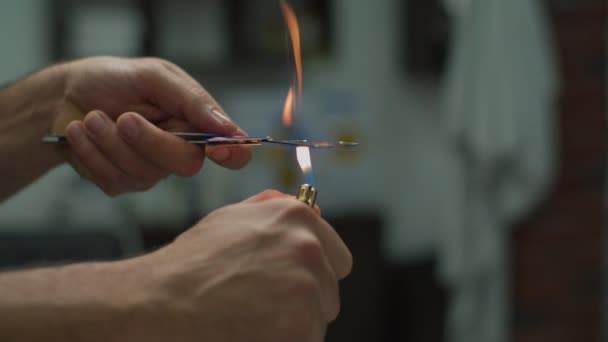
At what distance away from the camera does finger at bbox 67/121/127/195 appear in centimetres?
87

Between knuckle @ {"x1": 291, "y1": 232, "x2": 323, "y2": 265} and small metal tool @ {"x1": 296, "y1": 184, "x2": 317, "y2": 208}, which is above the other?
small metal tool @ {"x1": 296, "y1": 184, "x2": 317, "y2": 208}

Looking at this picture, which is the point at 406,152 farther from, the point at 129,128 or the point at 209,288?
the point at 209,288

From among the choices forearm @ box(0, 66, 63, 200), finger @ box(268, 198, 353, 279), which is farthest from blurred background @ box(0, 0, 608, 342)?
finger @ box(268, 198, 353, 279)

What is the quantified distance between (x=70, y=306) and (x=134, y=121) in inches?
13.2

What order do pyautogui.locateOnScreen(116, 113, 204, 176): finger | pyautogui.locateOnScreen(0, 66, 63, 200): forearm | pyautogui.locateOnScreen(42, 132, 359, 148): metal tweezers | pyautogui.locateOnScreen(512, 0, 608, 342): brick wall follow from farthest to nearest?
1. pyautogui.locateOnScreen(512, 0, 608, 342): brick wall
2. pyautogui.locateOnScreen(0, 66, 63, 200): forearm
3. pyautogui.locateOnScreen(116, 113, 204, 176): finger
4. pyautogui.locateOnScreen(42, 132, 359, 148): metal tweezers

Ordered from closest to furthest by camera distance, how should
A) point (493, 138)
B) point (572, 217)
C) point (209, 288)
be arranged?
point (209, 288), point (493, 138), point (572, 217)

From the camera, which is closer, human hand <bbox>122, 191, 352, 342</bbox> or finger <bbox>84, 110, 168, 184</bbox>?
human hand <bbox>122, 191, 352, 342</bbox>

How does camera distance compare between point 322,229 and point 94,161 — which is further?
point 94,161

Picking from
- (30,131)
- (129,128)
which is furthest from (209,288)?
(30,131)

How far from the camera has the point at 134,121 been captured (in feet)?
2.68

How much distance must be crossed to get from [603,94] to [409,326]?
1.15 meters

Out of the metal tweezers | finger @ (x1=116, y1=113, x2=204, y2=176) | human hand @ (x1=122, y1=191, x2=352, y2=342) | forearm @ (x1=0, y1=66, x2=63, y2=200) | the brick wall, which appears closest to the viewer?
human hand @ (x1=122, y1=191, x2=352, y2=342)

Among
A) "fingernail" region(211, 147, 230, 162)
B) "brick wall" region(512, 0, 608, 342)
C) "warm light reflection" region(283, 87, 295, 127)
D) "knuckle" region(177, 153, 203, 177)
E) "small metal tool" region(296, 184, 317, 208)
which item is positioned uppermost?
"warm light reflection" region(283, 87, 295, 127)

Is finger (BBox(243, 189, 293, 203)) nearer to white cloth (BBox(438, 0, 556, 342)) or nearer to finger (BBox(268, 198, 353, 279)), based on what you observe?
finger (BBox(268, 198, 353, 279))
